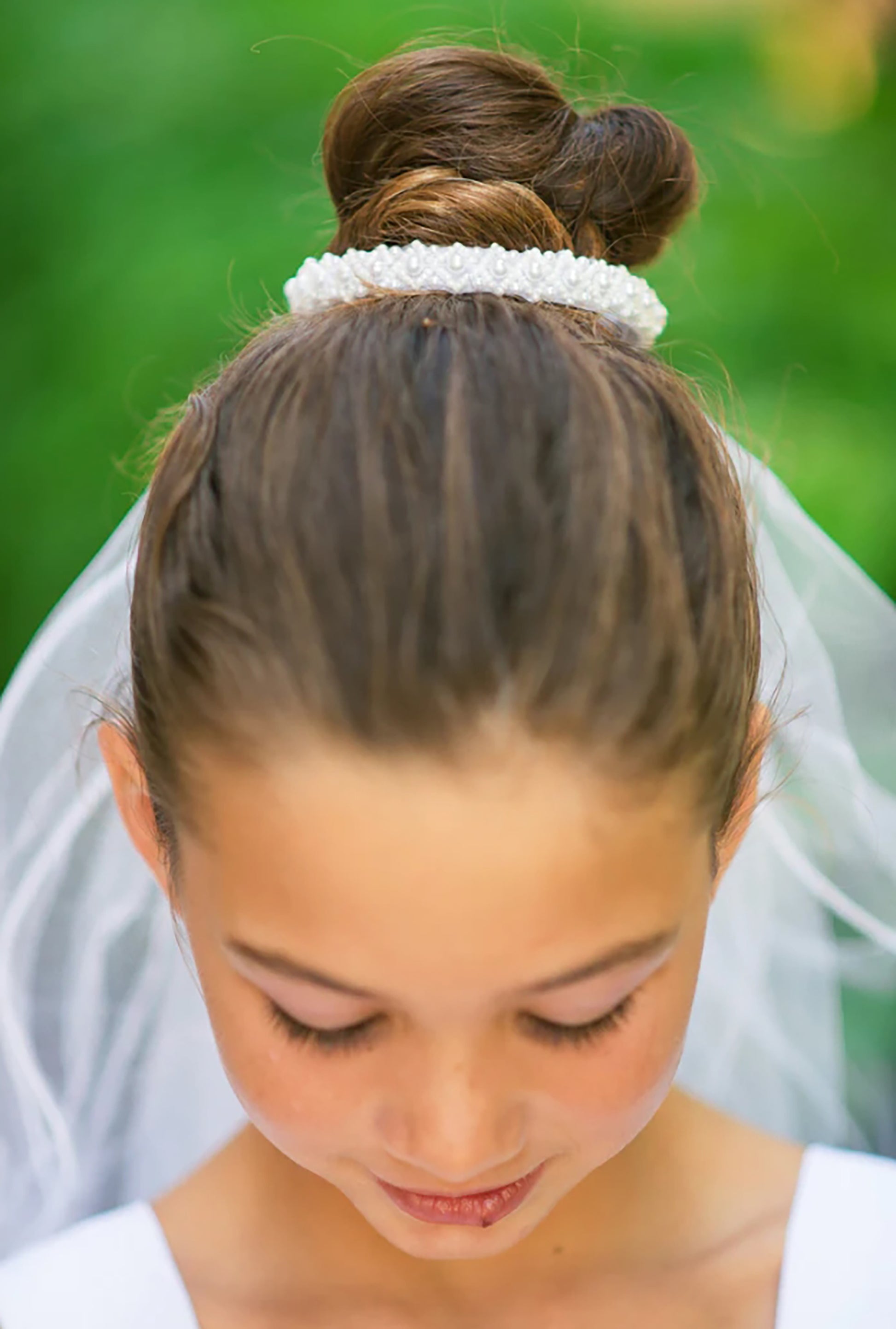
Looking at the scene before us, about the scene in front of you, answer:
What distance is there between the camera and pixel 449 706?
759 mm

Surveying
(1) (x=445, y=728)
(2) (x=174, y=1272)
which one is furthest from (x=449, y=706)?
(2) (x=174, y=1272)

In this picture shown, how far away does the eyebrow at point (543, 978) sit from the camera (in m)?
0.77

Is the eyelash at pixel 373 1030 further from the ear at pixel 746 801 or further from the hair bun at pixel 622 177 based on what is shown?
the hair bun at pixel 622 177

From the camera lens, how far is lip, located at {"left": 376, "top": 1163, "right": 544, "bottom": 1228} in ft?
2.86

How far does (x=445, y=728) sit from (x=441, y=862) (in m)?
0.07

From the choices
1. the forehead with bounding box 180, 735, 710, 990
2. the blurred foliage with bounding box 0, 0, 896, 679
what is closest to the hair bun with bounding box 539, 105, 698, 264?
the forehead with bounding box 180, 735, 710, 990

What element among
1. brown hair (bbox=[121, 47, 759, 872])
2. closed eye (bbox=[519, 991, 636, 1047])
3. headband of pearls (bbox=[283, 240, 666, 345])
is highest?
headband of pearls (bbox=[283, 240, 666, 345])

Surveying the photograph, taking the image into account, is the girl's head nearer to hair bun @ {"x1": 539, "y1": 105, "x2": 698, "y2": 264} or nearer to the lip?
the lip

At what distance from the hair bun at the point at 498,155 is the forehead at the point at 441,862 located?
1.39 feet

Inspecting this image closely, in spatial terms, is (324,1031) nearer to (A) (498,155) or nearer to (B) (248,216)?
(A) (498,155)

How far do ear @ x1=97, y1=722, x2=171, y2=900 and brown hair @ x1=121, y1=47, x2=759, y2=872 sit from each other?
21 millimetres

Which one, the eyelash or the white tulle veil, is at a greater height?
the eyelash

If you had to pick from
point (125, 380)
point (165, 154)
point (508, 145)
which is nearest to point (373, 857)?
point (508, 145)

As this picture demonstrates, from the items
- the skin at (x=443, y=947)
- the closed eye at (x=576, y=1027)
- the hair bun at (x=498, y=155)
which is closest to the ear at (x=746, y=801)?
the skin at (x=443, y=947)
